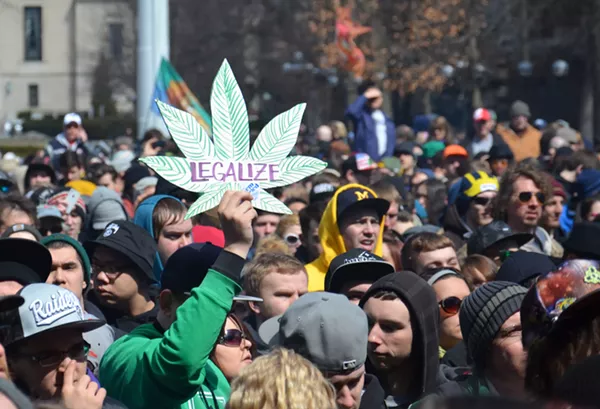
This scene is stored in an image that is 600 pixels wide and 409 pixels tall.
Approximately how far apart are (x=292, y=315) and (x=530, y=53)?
4132cm

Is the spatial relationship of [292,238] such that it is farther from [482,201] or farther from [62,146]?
[62,146]

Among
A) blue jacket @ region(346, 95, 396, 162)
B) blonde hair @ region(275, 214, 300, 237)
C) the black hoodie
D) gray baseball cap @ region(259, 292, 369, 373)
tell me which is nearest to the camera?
gray baseball cap @ region(259, 292, 369, 373)

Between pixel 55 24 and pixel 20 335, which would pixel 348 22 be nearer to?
pixel 20 335

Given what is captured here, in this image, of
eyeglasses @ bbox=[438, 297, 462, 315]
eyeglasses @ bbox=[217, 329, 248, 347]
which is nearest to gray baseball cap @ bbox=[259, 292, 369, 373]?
eyeglasses @ bbox=[217, 329, 248, 347]

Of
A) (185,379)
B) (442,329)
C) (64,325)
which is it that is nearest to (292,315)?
(185,379)

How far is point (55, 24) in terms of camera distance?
97062 millimetres

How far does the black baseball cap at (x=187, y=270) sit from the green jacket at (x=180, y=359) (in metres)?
0.18

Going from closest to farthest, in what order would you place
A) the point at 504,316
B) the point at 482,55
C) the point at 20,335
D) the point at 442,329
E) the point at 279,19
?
the point at 20,335
the point at 504,316
the point at 442,329
the point at 482,55
the point at 279,19

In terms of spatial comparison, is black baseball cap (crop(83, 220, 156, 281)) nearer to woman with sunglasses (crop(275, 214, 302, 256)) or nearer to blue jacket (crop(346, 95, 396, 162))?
woman with sunglasses (crop(275, 214, 302, 256))

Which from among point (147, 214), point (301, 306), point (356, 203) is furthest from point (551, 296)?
point (147, 214)

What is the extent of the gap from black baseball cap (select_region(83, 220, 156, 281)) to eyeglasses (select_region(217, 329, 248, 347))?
1904 millimetres

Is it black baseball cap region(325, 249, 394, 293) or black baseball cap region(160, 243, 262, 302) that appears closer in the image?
black baseball cap region(160, 243, 262, 302)

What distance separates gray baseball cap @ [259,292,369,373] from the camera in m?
4.72

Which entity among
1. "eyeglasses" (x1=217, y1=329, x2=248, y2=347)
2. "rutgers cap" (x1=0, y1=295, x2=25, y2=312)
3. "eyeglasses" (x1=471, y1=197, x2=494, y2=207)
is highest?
"rutgers cap" (x1=0, y1=295, x2=25, y2=312)
